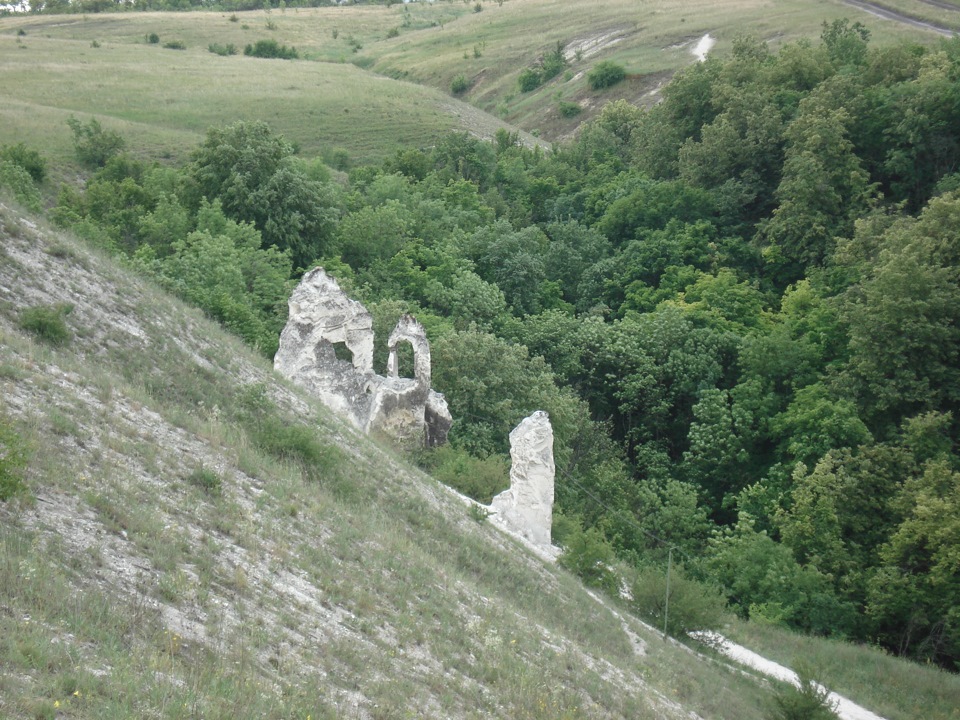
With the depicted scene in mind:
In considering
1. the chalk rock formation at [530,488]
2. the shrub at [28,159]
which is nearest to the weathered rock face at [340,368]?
the chalk rock formation at [530,488]

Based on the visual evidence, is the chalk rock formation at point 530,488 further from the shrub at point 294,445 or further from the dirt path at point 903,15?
the dirt path at point 903,15

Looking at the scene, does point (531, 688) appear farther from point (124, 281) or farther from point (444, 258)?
point (444, 258)

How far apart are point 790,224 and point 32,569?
4216cm

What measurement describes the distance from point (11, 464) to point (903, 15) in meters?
87.8

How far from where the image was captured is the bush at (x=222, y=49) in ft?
323

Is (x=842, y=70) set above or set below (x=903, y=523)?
above

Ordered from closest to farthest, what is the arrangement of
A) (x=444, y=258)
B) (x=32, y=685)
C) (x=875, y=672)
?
(x=32, y=685), (x=875, y=672), (x=444, y=258)

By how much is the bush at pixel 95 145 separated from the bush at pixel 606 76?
149 feet

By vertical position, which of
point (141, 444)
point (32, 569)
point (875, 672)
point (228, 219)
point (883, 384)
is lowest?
point (875, 672)

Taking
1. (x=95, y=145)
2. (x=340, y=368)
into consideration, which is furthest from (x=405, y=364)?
(x=95, y=145)

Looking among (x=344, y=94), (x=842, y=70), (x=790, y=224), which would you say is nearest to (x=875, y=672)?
(x=790, y=224)

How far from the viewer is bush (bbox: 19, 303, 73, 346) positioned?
15289 mm

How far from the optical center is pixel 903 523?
29.1 m

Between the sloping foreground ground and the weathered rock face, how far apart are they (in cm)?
554
